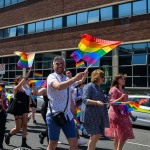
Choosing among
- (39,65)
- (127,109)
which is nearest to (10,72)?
(39,65)

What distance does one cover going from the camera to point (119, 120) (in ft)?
21.0

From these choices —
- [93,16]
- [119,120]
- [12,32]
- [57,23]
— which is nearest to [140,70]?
[93,16]

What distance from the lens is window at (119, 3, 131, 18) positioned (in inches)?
932

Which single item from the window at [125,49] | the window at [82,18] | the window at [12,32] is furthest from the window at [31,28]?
the window at [125,49]

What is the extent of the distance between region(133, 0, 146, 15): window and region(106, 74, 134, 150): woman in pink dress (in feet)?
56.8

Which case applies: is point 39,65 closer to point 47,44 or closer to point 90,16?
point 47,44

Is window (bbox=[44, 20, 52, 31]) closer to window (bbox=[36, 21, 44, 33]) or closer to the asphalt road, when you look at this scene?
window (bbox=[36, 21, 44, 33])

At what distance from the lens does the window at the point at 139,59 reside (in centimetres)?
2280

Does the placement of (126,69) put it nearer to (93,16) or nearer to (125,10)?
(125,10)

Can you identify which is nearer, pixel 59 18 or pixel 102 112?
pixel 102 112

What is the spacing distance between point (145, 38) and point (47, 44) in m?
10.1

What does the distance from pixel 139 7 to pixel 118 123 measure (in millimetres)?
17937

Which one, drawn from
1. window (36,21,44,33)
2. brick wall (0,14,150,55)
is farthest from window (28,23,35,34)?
window (36,21,44,33)

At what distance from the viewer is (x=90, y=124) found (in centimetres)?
579
